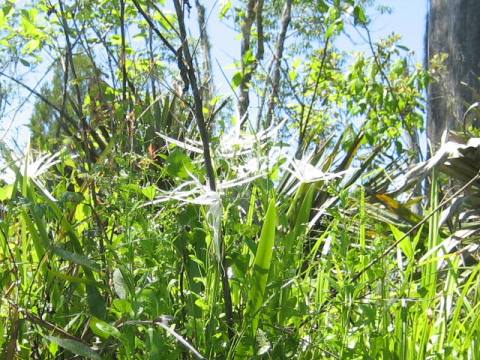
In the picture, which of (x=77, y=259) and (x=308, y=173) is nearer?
(x=77, y=259)

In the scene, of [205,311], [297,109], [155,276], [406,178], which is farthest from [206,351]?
[297,109]

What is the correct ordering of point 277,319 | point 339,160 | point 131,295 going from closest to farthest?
point 131,295, point 277,319, point 339,160

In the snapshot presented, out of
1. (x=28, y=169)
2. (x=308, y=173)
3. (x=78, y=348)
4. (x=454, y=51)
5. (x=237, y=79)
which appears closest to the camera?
(x=78, y=348)

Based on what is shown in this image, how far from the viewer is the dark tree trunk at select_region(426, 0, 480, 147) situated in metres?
7.04

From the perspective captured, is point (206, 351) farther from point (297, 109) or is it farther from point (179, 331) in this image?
point (297, 109)

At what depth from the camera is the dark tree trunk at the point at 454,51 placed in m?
7.04

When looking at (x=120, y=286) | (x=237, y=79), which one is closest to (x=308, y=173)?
(x=120, y=286)

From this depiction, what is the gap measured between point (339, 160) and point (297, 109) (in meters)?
5.22

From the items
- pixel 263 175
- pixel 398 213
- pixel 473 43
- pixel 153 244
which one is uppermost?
pixel 473 43

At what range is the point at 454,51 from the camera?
7320 mm

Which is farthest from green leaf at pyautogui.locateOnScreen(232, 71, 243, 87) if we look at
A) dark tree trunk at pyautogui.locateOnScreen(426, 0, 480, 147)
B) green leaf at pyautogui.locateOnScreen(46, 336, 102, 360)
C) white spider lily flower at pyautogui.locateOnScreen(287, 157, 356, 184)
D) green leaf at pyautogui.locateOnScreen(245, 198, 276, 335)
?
green leaf at pyautogui.locateOnScreen(46, 336, 102, 360)

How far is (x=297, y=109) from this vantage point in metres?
9.41

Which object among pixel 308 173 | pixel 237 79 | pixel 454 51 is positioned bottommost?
pixel 308 173

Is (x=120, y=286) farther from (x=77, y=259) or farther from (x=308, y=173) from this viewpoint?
(x=308, y=173)
